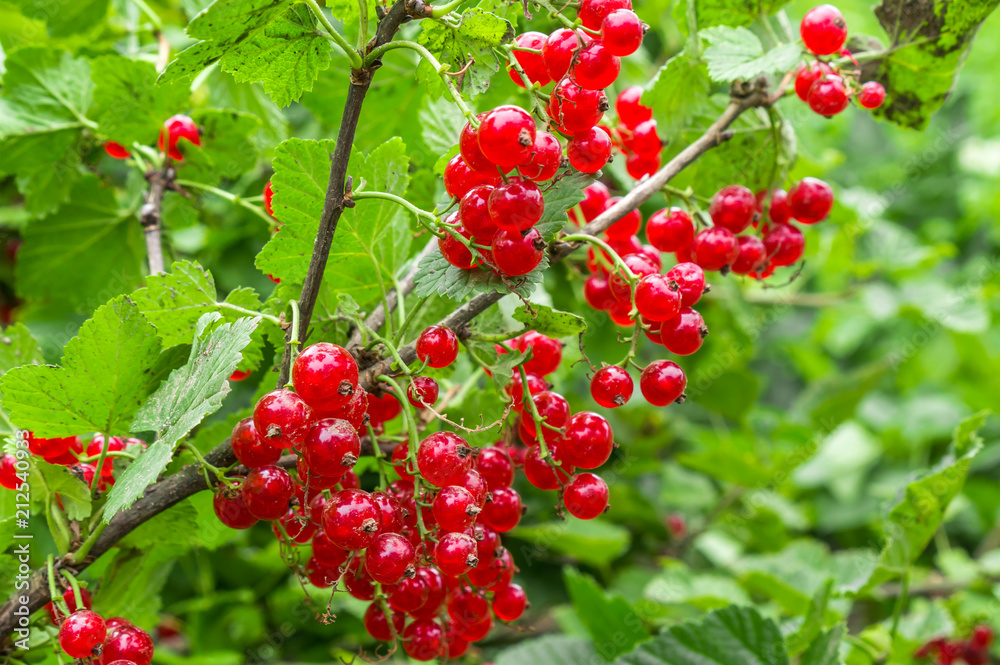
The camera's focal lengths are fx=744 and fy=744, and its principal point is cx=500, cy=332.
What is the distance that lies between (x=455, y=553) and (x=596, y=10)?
48 cm

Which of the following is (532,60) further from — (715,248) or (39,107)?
(39,107)

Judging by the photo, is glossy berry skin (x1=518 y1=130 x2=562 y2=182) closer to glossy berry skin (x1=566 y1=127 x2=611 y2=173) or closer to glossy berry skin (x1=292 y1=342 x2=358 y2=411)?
glossy berry skin (x1=566 y1=127 x2=611 y2=173)

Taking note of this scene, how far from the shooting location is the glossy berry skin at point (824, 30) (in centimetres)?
84

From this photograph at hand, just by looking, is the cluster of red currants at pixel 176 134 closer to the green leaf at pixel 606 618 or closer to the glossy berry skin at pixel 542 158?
the glossy berry skin at pixel 542 158

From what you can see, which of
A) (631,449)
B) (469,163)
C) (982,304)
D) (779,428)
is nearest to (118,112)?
(469,163)

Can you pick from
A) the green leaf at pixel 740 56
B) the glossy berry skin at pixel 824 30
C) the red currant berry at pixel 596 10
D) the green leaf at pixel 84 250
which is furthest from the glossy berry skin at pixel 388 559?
the green leaf at pixel 84 250

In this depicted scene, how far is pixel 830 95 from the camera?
84 cm

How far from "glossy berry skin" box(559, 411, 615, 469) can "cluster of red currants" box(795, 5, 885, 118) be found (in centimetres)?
46

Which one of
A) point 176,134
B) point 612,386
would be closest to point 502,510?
point 612,386

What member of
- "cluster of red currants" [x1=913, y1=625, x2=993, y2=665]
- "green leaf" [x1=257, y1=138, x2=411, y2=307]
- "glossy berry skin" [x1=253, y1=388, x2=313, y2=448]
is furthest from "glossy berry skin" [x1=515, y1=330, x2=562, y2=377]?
"cluster of red currants" [x1=913, y1=625, x2=993, y2=665]

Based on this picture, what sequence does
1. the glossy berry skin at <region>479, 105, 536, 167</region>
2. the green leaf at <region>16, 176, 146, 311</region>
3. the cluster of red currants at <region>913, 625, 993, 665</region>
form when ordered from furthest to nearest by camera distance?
1. the cluster of red currants at <region>913, 625, 993, 665</region>
2. the green leaf at <region>16, 176, 146, 311</region>
3. the glossy berry skin at <region>479, 105, 536, 167</region>

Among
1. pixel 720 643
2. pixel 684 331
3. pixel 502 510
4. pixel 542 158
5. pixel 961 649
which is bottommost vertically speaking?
pixel 961 649

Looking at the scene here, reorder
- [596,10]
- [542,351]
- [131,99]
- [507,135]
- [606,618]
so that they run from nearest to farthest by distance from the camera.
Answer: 1. [507,135]
2. [596,10]
3. [542,351]
4. [131,99]
5. [606,618]

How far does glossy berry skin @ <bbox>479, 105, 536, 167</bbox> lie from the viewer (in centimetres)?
54
